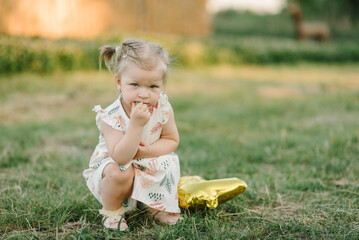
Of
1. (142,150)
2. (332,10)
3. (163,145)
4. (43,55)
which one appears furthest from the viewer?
(332,10)

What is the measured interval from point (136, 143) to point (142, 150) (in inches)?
4.1

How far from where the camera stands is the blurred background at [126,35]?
248 inches

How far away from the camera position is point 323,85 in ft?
22.7

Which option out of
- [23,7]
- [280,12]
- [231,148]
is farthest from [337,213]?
[280,12]

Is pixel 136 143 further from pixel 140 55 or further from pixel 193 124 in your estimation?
pixel 193 124

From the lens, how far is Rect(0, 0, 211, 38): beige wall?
286 inches

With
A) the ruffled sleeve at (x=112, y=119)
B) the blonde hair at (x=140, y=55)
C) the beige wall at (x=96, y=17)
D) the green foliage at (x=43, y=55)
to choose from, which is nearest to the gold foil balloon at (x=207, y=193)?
the ruffled sleeve at (x=112, y=119)

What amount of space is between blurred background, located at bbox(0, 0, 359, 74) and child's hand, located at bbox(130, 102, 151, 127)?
4.89 meters

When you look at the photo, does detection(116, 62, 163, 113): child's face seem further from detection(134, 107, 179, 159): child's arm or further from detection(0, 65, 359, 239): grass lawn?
detection(0, 65, 359, 239): grass lawn

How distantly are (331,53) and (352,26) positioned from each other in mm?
6078

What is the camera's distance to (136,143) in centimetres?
168

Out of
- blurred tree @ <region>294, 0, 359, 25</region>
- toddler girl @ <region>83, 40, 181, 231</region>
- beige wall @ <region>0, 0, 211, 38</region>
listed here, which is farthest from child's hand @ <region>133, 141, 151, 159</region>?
blurred tree @ <region>294, 0, 359, 25</region>

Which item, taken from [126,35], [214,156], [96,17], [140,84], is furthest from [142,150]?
[96,17]

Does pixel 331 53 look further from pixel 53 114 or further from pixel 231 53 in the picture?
pixel 53 114
